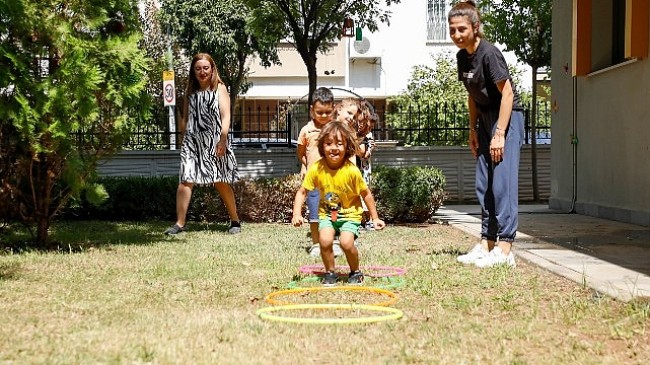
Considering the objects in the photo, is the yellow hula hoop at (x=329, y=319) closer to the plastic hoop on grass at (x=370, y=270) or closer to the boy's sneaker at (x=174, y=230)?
the plastic hoop on grass at (x=370, y=270)

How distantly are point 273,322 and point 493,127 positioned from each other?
116 inches

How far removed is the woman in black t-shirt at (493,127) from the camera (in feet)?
20.4

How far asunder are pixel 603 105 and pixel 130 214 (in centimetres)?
652

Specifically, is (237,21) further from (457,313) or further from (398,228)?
(457,313)

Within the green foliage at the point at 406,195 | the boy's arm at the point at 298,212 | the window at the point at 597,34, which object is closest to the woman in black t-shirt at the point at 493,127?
the boy's arm at the point at 298,212

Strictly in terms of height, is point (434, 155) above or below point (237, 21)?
below

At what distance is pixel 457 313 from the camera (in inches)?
177

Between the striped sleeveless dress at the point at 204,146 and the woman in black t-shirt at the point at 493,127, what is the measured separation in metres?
3.69

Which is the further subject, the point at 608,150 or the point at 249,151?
the point at 249,151

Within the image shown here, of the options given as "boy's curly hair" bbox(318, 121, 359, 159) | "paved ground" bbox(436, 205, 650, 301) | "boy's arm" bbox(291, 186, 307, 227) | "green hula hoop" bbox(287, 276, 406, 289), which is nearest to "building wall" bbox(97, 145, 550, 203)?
"paved ground" bbox(436, 205, 650, 301)

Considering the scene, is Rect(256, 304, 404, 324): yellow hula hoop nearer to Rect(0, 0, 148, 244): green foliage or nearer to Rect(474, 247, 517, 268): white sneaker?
Rect(474, 247, 517, 268): white sneaker

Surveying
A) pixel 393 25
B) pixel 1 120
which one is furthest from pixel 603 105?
pixel 393 25

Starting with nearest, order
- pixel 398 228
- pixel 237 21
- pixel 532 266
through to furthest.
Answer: pixel 532 266, pixel 398 228, pixel 237 21

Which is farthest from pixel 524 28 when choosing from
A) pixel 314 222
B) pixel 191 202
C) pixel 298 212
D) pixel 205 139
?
pixel 298 212
